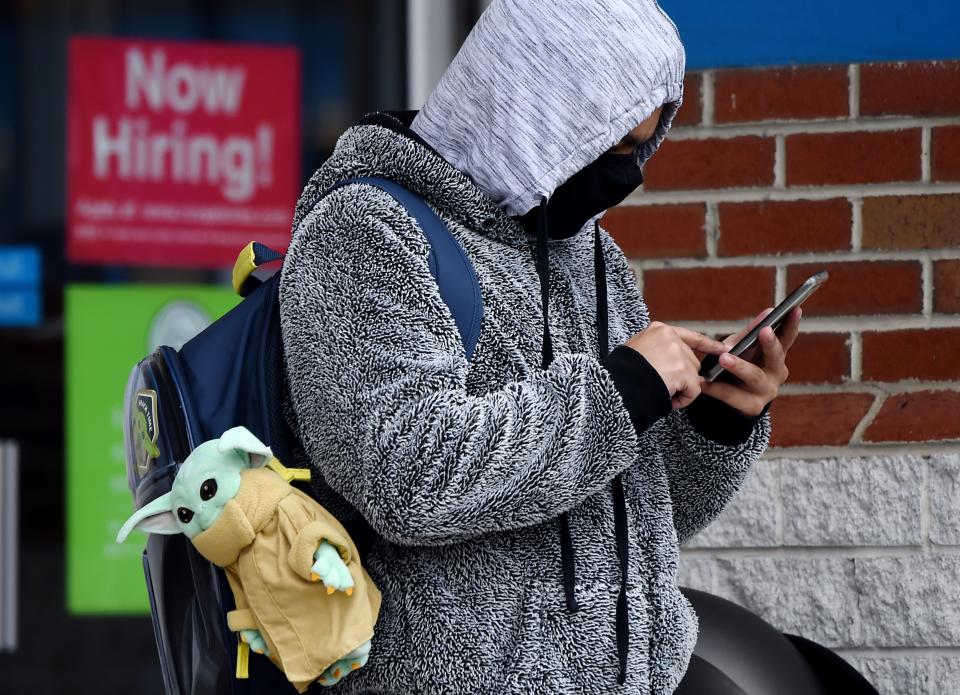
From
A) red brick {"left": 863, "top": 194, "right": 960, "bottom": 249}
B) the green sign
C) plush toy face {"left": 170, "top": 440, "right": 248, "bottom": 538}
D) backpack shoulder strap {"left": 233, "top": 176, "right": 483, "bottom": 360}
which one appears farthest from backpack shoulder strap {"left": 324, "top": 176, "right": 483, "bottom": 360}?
the green sign

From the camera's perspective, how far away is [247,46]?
12.6 feet

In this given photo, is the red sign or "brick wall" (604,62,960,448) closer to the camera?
"brick wall" (604,62,960,448)

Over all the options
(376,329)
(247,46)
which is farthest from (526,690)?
(247,46)

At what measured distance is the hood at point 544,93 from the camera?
1812mm

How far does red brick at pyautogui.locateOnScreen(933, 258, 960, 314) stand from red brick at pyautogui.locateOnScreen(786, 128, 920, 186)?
0.70 feet

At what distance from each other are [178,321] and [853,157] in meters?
1.92

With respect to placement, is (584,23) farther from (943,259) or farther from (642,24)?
(943,259)

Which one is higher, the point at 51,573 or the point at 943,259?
the point at 943,259

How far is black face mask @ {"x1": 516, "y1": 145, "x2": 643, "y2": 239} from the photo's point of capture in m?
1.87

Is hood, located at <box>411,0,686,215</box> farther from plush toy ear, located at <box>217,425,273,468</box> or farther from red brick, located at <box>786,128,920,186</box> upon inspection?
red brick, located at <box>786,128,920,186</box>

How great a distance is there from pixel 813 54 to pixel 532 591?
1.79m

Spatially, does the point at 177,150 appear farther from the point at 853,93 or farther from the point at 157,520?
the point at 157,520

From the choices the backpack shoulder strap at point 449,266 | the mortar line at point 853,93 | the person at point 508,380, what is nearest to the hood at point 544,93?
the person at point 508,380

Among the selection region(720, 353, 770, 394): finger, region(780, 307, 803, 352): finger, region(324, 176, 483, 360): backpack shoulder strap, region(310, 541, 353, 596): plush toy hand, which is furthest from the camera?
region(780, 307, 803, 352): finger
